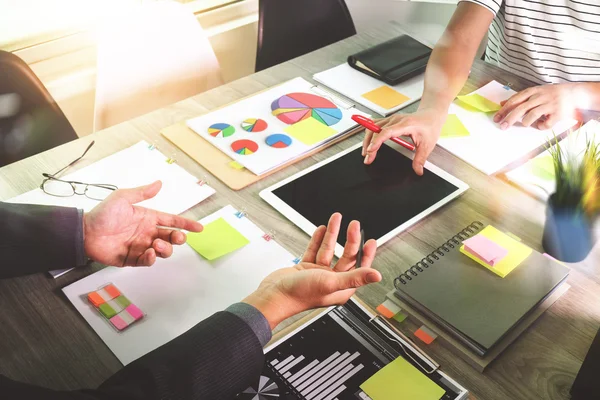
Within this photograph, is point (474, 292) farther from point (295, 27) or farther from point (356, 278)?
point (295, 27)

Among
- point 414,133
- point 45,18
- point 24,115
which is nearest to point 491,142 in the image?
point 414,133

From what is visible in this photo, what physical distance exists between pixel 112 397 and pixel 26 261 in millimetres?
378

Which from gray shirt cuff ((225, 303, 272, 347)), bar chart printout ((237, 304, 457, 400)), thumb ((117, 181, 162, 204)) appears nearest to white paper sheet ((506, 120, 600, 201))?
bar chart printout ((237, 304, 457, 400))

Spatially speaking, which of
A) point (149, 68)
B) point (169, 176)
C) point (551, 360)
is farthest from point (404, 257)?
point (149, 68)

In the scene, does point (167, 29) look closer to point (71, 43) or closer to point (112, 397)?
point (71, 43)

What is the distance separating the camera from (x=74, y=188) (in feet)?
3.98

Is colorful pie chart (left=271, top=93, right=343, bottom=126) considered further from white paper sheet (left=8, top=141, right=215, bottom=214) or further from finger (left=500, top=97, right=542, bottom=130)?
finger (left=500, top=97, right=542, bottom=130)

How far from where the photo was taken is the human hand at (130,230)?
104 cm

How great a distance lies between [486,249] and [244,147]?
61cm

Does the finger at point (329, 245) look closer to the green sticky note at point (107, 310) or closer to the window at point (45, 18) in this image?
the green sticky note at point (107, 310)

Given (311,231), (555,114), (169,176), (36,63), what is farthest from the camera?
(36,63)

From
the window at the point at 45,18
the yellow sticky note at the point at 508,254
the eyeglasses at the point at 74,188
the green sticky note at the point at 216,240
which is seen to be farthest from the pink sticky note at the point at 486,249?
the window at the point at 45,18

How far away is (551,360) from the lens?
91 cm

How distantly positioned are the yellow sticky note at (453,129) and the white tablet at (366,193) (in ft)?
0.47
